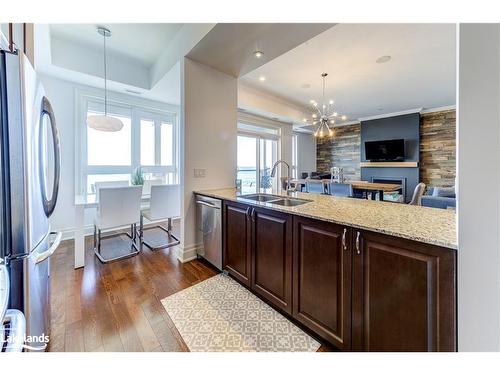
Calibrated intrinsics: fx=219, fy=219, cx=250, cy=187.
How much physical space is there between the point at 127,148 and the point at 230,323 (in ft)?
13.0

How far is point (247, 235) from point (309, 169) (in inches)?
280

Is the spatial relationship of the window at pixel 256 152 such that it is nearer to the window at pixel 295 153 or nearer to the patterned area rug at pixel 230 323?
the window at pixel 295 153

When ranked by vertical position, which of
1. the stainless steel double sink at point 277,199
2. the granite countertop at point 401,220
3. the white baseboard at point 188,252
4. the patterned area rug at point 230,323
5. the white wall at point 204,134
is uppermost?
the white wall at point 204,134

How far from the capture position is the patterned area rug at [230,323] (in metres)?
1.42

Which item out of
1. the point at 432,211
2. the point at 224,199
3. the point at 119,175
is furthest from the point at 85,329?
the point at 119,175

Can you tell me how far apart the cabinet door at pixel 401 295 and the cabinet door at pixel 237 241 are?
38.7 inches

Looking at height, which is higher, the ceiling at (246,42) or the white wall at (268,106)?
the white wall at (268,106)

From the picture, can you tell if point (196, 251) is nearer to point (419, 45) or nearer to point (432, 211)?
point (432, 211)

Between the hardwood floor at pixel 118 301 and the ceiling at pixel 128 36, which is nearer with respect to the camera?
the hardwood floor at pixel 118 301

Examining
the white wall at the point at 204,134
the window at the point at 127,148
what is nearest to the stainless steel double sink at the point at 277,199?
the white wall at the point at 204,134

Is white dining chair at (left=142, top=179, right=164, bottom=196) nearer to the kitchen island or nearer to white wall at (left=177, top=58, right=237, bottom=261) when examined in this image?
white wall at (left=177, top=58, right=237, bottom=261)

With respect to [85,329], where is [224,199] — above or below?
above

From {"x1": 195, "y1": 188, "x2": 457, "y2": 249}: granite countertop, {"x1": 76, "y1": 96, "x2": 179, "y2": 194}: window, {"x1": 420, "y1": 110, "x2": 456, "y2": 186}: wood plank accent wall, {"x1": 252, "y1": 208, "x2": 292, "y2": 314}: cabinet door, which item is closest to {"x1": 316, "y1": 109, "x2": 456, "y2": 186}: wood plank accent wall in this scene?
{"x1": 420, "y1": 110, "x2": 456, "y2": 186}: wood plank accent wall

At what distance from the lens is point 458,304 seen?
2.85ft
